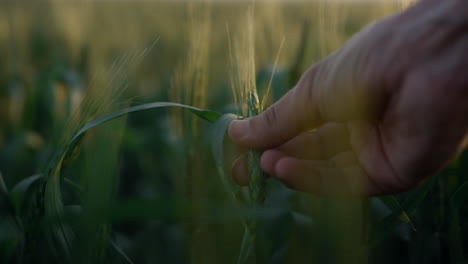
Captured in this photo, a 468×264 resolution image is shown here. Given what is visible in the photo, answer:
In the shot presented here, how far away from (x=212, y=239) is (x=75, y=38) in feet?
7.14

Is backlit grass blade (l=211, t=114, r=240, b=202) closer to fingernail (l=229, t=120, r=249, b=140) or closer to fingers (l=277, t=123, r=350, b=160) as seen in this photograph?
fingernail (l=229, t=120, r=249, b=140)

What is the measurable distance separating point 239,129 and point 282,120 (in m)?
0.08

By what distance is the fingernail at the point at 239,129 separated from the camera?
0.76 metres

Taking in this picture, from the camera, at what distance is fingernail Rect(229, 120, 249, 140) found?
757 millimetres

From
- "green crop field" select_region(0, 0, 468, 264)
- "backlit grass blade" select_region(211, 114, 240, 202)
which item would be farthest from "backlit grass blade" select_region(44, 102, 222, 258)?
"backlit grass blade" select_region(211, 114, 240, 202)

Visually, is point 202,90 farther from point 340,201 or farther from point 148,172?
point 148,172

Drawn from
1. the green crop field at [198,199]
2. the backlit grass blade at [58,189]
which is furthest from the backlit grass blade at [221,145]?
the backlit grass blade at [58,189]

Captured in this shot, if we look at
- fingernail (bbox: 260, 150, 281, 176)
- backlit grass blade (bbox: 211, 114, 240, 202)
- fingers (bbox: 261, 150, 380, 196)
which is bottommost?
fingers (bbox: 261, 150, 380, 196)

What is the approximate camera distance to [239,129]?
2.53 ft

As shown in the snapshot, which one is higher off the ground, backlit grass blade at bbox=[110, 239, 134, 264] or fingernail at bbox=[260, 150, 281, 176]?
fingernail at bbox=[260, 150, 281, 176]

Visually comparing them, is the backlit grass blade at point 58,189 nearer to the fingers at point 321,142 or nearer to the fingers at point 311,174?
the fingers at point 311,174

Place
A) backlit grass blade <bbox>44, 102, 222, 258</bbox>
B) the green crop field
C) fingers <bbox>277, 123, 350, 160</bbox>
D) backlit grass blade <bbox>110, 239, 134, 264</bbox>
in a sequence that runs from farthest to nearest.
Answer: fingers <bbox>277, 123, 350, 160</bbox>, backlit grass blade <bbox>110, 239, 134, 264</bbox>, backlit grass blade <bbox>44, 102, 222, 258</bbox>, the green crop field

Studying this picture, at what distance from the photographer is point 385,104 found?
0.77m

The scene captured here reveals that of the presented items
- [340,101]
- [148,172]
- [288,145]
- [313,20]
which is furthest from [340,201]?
[148,172]
